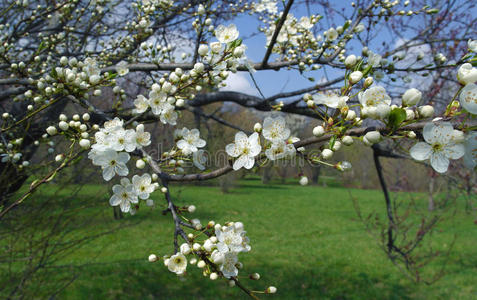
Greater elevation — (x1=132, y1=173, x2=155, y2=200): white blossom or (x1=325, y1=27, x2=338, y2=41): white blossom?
(x1=325, y1=27, x2=338, y2=41): white blossom

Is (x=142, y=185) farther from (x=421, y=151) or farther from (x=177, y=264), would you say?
(x=421, y=151)

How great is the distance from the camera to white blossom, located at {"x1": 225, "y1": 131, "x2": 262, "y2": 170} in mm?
1097

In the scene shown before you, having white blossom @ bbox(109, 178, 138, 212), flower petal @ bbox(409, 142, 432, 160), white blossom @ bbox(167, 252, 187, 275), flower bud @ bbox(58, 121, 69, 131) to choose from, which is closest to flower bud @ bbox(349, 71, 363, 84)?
flower petal @ bbox(409, 142, 432, 160)

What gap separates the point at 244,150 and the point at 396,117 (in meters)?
0.54

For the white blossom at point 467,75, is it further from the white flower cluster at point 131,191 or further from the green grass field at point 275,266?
the green grass field at point 275,266

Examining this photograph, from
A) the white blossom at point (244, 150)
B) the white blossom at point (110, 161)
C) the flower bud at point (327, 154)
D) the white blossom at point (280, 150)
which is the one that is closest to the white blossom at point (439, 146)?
the flower bud at point (327, 154)

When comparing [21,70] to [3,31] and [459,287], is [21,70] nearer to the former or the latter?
[3,31]

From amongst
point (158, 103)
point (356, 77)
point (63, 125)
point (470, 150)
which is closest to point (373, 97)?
point (356, 77)

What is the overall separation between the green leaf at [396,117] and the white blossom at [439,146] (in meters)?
0.10

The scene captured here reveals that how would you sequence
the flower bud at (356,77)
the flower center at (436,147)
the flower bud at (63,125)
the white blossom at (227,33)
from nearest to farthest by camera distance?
the flower center at (436,147) < the flower bud at (356,77) < the flower bud at (63,125) < the white blossom at (227,33)

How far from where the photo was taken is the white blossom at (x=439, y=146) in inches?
33.6

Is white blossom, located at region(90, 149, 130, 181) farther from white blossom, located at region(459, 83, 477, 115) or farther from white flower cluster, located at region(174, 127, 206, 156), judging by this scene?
white blossom, located at region(459, 83, 477, 115)

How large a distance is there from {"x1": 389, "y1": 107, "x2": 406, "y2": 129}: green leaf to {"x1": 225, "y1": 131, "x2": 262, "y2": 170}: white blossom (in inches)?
16.8

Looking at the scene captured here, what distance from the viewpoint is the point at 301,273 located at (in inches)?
271
